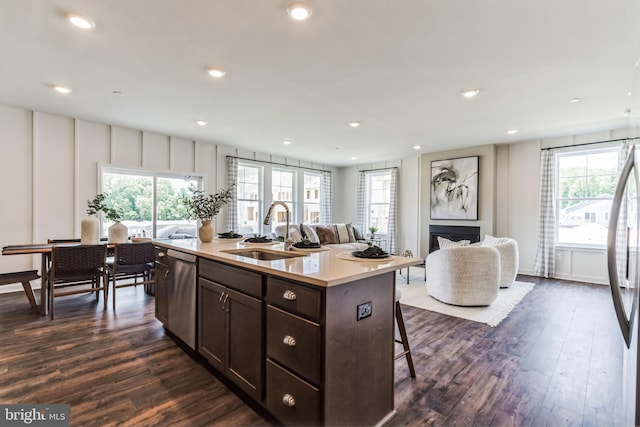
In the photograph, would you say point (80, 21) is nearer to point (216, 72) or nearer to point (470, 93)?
point (216, 72)

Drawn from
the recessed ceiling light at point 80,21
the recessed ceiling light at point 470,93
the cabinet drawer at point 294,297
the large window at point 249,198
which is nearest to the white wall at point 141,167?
the large window at point 249,198

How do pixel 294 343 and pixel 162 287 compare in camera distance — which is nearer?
pixel 294 343

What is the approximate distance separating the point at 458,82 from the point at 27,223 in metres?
5.91

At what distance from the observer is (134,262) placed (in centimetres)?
390

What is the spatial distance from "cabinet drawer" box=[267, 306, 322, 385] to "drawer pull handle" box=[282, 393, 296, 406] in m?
0.14

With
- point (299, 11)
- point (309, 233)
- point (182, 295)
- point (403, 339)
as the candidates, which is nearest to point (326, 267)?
point (403, 339)

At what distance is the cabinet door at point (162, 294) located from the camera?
111 inches

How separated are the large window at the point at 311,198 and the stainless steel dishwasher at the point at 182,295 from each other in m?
5.49

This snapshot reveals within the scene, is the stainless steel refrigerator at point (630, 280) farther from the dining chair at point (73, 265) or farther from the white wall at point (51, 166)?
the white wall at point (51, 166)

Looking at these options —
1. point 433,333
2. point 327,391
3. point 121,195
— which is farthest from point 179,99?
point 433,333

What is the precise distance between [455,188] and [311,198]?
366cm

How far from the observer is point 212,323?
2178 millimetres

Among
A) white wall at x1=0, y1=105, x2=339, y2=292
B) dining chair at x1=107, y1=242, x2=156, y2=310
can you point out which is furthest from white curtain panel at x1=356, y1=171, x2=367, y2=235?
dining chair at x1=107, y1=242, x2=156, y2=310

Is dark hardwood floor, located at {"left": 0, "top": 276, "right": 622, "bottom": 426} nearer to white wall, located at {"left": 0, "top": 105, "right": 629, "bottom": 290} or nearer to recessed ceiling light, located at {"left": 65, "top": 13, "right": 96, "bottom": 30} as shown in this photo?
white wall, located at {"left": 0, "top": 105, "right": 629, "bottom": 290}
